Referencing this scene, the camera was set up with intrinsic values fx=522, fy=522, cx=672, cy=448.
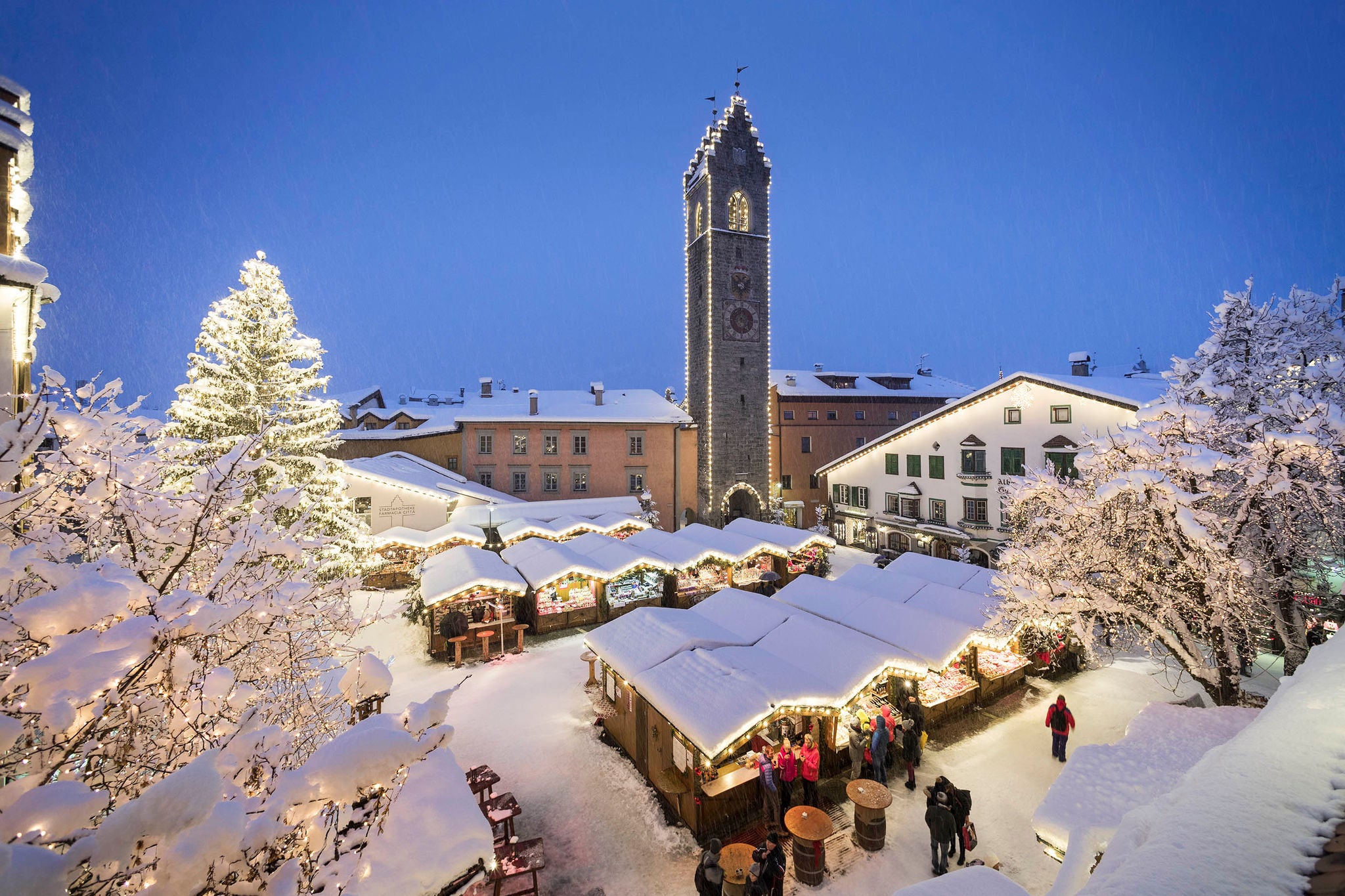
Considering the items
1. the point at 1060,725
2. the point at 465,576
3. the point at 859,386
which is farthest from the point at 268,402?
the point at 859,386

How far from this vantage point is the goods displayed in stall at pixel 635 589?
18.8 metres

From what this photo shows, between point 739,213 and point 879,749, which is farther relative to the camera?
point 739,213

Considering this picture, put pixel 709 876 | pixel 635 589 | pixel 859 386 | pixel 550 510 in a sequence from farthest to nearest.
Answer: pixel 859 386, pixel 550 510, pixel 635 589, pixel 709 876

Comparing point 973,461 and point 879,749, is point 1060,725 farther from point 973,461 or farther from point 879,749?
point 973,461

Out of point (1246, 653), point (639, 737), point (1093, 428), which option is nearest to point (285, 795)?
point (639, 737)

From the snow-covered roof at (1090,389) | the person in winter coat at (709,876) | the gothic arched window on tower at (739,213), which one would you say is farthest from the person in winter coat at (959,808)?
the gothic arched window on tower at (739,213)

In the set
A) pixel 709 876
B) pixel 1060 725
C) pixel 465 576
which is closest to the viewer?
pixel 709 876

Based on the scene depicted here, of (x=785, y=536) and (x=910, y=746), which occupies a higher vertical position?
(x=785, y=536)

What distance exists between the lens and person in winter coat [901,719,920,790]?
32.9ft

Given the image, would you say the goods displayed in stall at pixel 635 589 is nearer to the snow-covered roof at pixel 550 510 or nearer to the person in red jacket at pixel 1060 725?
the snow-covered roof at pixel 550 510

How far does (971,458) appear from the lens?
24.8 metres

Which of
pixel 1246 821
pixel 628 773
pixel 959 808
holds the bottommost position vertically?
pixel 628 773

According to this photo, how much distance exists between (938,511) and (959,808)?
20589 mm

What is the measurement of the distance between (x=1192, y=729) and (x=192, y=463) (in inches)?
813
